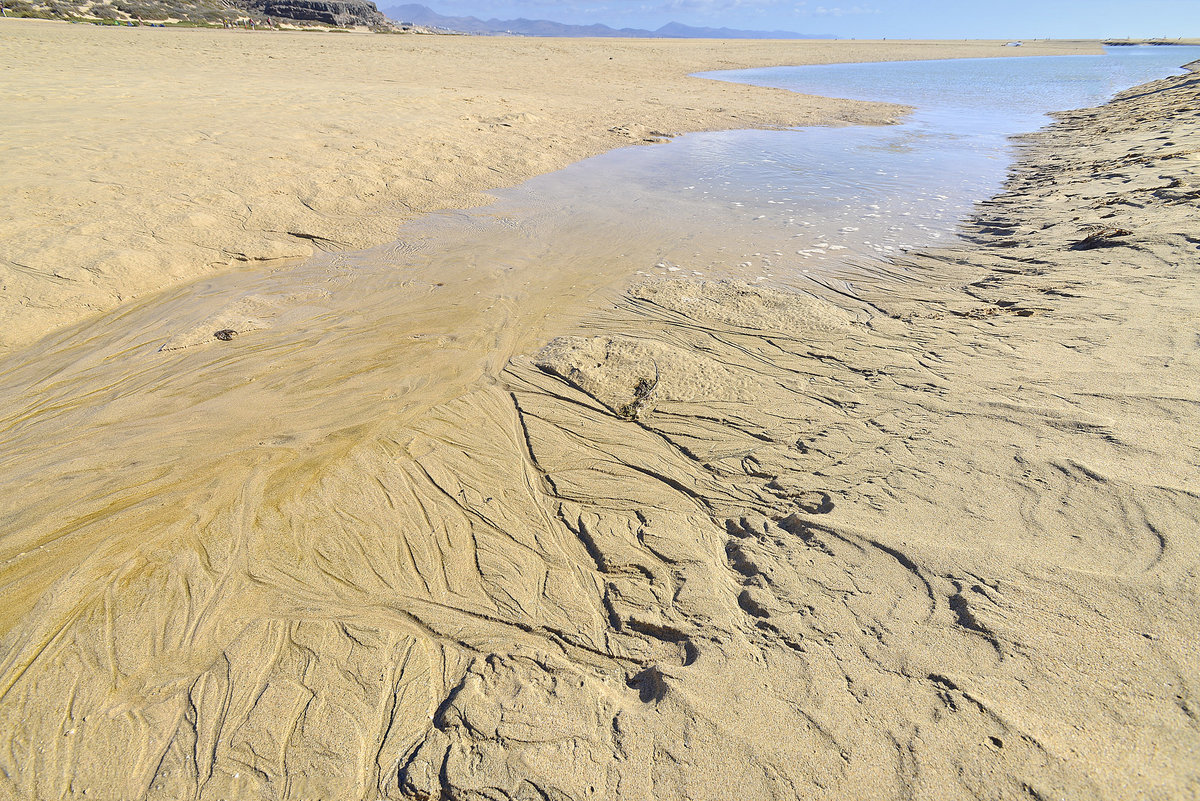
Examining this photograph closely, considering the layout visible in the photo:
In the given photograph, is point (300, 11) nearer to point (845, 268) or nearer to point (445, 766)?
point (845, 268)

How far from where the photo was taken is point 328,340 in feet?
15.1

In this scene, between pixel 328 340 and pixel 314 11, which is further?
pixel 314 11

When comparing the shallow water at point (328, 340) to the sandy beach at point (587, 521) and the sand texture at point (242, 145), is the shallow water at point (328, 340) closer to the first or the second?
the sandy beach at point (587, 521)

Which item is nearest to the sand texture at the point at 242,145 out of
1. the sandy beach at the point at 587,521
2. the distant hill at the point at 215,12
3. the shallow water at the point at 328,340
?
the sandy beach at the point at 587,521

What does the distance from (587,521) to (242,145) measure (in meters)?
8.68

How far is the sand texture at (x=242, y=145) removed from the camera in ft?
17.4

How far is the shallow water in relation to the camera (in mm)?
3062

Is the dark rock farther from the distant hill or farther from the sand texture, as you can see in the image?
the sand texture

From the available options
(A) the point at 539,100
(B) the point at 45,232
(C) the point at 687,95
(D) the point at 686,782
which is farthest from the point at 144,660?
(C) the point at 687,95

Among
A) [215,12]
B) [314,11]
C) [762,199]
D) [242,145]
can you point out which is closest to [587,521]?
[762,199]

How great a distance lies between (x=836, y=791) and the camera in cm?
170

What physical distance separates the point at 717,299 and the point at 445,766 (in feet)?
14.8

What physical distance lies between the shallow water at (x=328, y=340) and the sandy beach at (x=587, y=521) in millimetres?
37

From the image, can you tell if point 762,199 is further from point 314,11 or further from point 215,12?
point 314,11
